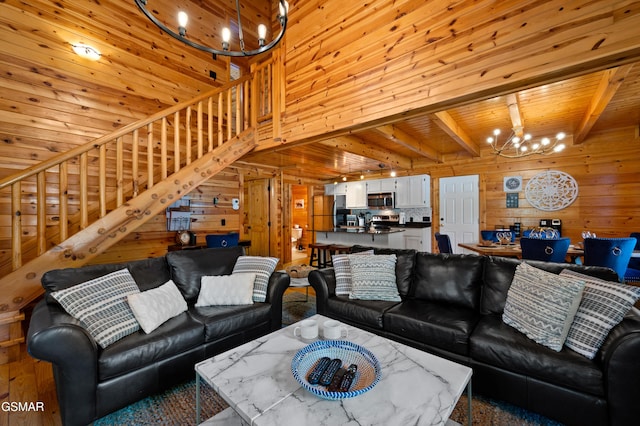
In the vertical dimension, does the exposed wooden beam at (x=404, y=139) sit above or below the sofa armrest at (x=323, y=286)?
above

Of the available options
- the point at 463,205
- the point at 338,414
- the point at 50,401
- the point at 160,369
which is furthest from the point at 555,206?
the point at 50,401

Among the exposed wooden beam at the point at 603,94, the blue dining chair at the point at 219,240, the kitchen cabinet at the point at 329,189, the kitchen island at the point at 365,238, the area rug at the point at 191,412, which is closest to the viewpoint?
the area rug at the point at 191,412

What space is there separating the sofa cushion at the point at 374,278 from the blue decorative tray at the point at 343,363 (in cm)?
109

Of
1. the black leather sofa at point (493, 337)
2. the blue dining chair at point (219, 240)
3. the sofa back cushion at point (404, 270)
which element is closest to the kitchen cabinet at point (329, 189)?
the blue dining chair at point (219, 240)

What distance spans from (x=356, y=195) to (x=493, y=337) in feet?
19.3

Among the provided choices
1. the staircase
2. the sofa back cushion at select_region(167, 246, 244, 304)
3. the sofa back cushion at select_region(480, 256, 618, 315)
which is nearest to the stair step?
the staircase

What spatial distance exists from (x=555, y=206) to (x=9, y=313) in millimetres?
7625

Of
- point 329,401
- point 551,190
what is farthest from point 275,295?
point 551,190

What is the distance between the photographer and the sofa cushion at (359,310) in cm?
232

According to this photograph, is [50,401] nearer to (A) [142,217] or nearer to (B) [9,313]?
(B) [9,313]

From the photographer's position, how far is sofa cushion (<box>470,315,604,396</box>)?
1470 mm

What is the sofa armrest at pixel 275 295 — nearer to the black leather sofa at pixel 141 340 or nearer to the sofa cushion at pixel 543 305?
the black leather sofa at pixel 141 340

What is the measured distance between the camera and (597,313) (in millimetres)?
1593

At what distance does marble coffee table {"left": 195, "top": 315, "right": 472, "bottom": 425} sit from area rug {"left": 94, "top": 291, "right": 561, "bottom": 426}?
18.1 inches
